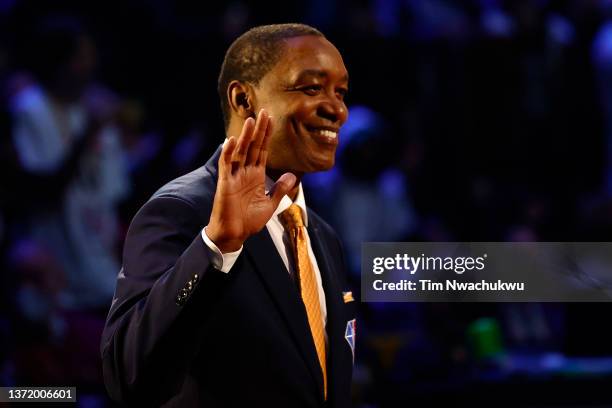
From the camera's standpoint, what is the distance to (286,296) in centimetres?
156

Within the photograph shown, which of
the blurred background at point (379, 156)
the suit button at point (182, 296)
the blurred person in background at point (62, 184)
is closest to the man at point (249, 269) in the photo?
the suit button at point (182, 296)

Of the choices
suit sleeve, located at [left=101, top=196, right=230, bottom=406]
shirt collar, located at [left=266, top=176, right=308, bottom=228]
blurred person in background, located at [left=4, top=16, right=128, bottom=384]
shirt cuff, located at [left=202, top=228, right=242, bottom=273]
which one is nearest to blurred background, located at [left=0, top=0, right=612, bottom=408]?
blurred person in background, located at [left=4, top=16, right=128, bottom=384]

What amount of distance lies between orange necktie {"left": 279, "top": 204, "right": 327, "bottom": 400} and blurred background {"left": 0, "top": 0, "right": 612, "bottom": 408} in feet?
5.18

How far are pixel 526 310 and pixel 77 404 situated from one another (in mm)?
1776

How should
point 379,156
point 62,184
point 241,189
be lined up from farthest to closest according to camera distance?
point 379,156 → point 62,184 → point 241,189

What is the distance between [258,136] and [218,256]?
0.17m

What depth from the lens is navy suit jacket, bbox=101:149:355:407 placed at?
4.43 feet

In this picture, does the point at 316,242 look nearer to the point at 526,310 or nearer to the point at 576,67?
the point at 526,310

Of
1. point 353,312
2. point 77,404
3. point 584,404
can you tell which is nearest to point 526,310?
point 584,404

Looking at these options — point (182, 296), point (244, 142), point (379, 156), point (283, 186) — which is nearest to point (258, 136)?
point (244, 142)

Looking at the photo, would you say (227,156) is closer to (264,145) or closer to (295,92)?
(264,145)

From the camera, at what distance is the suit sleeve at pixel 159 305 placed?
1341 mm

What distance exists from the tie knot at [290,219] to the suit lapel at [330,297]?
113 millimetres

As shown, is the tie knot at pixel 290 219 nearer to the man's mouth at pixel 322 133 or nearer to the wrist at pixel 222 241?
the man's mouth at pixel 322 133
